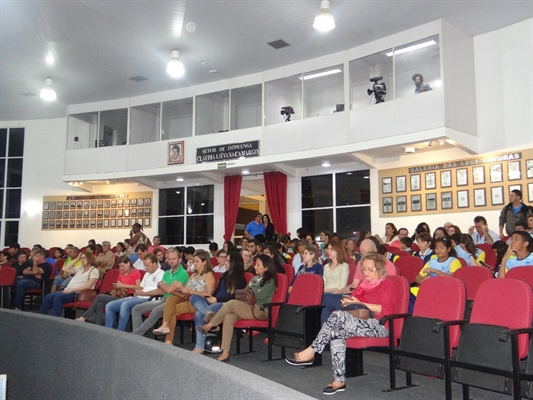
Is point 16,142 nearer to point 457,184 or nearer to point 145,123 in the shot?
point 145,123

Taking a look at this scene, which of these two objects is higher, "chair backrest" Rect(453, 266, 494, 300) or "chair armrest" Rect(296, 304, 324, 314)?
"chair backrest" Rect(453, 266, 494, 300)

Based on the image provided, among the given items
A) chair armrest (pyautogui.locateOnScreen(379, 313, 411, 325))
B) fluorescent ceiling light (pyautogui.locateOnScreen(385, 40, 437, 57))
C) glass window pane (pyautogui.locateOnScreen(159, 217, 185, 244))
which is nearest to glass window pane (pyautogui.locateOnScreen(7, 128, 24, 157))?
glass window pane (pyautogui.locateOnScreen(159, 217, 185, 244))

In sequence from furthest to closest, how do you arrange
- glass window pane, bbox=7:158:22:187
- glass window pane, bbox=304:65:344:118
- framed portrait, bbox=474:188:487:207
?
glass window pane, bbox=7:158:22:187 < glass window pane, bbox=304:65:344:118 < framed portrait, bbox=474:188:487:207

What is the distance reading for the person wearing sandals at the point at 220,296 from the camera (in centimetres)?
521

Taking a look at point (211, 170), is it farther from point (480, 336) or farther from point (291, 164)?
point (480, 336)

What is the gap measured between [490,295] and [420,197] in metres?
6.69

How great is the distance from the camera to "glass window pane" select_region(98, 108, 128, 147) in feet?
44.7

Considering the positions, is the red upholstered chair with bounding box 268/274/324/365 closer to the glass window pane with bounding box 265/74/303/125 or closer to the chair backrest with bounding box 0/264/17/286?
the chair backrest with bounding box 0/264/17/286

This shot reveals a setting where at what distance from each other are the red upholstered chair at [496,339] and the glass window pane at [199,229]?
33.7 feet

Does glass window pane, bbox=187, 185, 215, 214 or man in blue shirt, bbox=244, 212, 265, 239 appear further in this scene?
glass window pane, bbox=187, 185, 215, 214

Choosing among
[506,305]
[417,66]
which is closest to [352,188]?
[417,66]

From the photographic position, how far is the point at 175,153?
1271cm

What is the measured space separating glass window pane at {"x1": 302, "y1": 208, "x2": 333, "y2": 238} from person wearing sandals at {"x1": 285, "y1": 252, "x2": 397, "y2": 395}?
24.0 ft

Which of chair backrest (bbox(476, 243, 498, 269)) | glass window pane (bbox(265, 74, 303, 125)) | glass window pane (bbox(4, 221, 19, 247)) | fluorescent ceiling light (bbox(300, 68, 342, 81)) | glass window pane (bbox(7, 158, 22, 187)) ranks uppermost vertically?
fluorescent ceiling light (bbox(300, 68, 342, 81))
